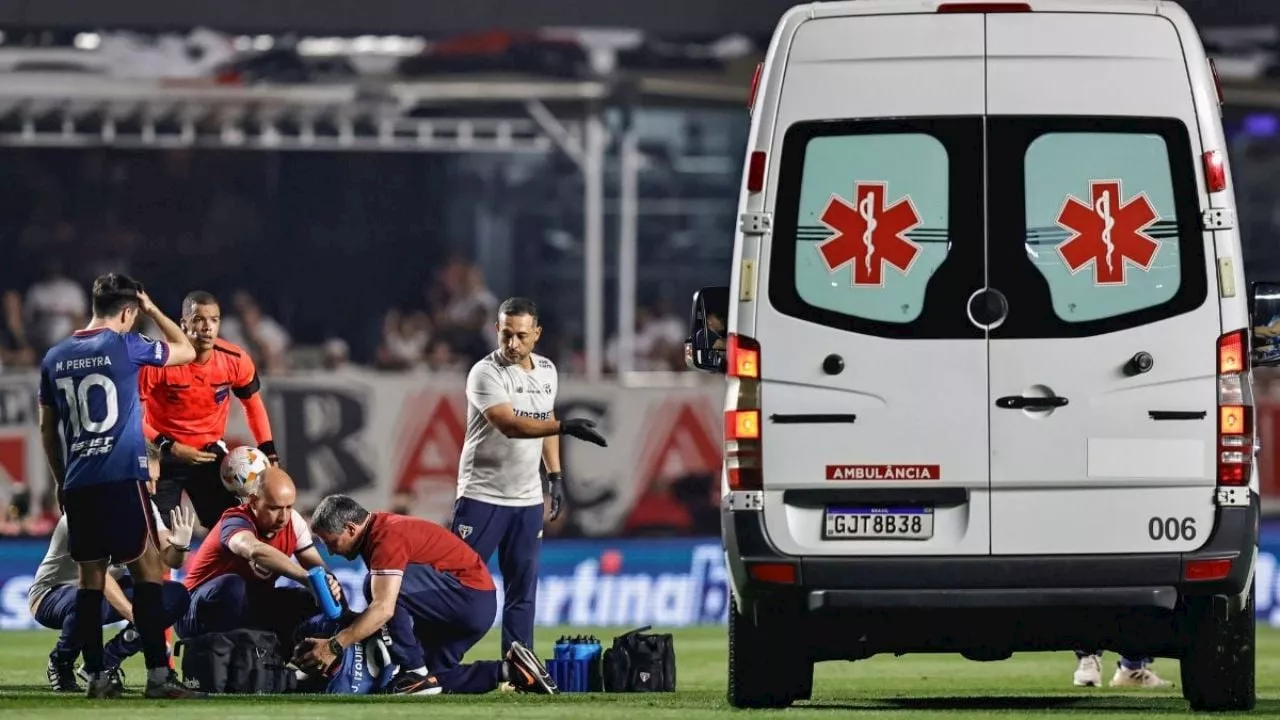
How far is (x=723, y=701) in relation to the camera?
36.3 ft

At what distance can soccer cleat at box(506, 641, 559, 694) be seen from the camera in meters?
12.0

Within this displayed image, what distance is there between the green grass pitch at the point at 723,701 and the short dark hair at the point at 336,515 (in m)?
0.73

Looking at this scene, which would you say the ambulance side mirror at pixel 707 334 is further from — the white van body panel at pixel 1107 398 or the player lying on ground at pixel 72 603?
the player lying on ground at pixel 72 603

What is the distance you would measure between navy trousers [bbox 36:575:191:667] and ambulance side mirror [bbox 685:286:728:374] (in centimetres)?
271

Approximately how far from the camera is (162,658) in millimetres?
11328

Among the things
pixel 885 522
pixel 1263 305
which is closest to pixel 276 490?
pixel 885 522

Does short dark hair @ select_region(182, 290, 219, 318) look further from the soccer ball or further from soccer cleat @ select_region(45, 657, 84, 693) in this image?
soccer cleat @ select_region(45, 657, 84, 693)

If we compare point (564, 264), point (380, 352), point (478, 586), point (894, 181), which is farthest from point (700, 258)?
point (894, 181)

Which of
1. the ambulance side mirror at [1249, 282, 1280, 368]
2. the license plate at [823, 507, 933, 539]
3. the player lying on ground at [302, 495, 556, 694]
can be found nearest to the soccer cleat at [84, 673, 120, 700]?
the player lying on ground at [302, 495, 556, 694]

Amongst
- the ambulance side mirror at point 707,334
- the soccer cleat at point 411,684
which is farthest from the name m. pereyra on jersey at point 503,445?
the ambulance side mirror at point 707,334

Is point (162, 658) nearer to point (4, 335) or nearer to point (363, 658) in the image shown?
point (363, 658)

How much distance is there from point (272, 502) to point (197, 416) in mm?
1600

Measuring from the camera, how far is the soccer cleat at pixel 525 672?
1198cm

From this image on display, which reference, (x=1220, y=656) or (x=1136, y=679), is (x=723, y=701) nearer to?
(x=1220, y=656)
